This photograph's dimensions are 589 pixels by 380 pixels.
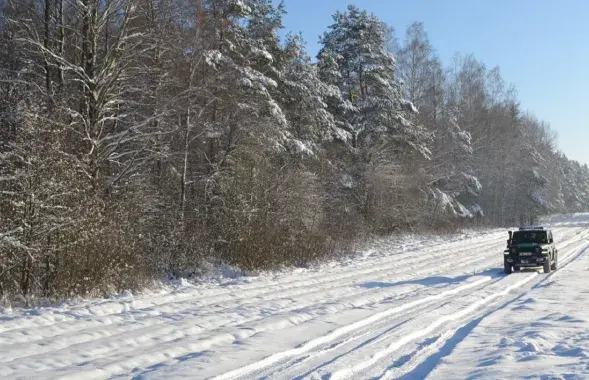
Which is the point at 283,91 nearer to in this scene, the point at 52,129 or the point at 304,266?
the point at 304,266

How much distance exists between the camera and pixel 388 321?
35.0 feet

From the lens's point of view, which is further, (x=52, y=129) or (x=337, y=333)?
(x=52, y=129)

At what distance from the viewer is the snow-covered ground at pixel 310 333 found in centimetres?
706

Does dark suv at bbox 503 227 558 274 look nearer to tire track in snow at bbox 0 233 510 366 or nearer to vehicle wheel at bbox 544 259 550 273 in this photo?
vehicle wheel at bbox 544 259 550 273

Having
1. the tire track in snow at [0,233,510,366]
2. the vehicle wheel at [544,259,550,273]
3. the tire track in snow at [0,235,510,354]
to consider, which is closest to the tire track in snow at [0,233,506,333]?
the tire track in snow at [0,235,510,354]

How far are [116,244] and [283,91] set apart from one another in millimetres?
17406

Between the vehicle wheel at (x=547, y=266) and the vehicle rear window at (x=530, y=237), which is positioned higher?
the vehicle rear window at (x=530, y=237)

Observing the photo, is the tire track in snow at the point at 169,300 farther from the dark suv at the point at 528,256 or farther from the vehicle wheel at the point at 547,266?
the vehicle wheel at the point at 547,266

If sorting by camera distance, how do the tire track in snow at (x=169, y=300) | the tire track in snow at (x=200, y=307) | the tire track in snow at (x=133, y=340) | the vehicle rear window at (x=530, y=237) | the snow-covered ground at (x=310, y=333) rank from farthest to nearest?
the vehicle rear window at (x=530, y=237)
the tire track in snow at (x=169, y=300)
the tire track in snow at (x=200, y=307)
the tire track in snow at (x=133, y=340)
the snow-covered ground at (x=310, y=333)

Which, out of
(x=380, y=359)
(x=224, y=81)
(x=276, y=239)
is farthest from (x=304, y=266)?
(x=380, y=359)

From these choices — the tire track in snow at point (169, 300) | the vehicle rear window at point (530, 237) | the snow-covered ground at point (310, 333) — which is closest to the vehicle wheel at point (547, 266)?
the vehicle rear window at point (530, 237)

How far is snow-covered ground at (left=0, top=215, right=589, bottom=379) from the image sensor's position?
706 centimetres

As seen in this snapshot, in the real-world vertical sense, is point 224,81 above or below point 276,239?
above

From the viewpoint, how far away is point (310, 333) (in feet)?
30.7
